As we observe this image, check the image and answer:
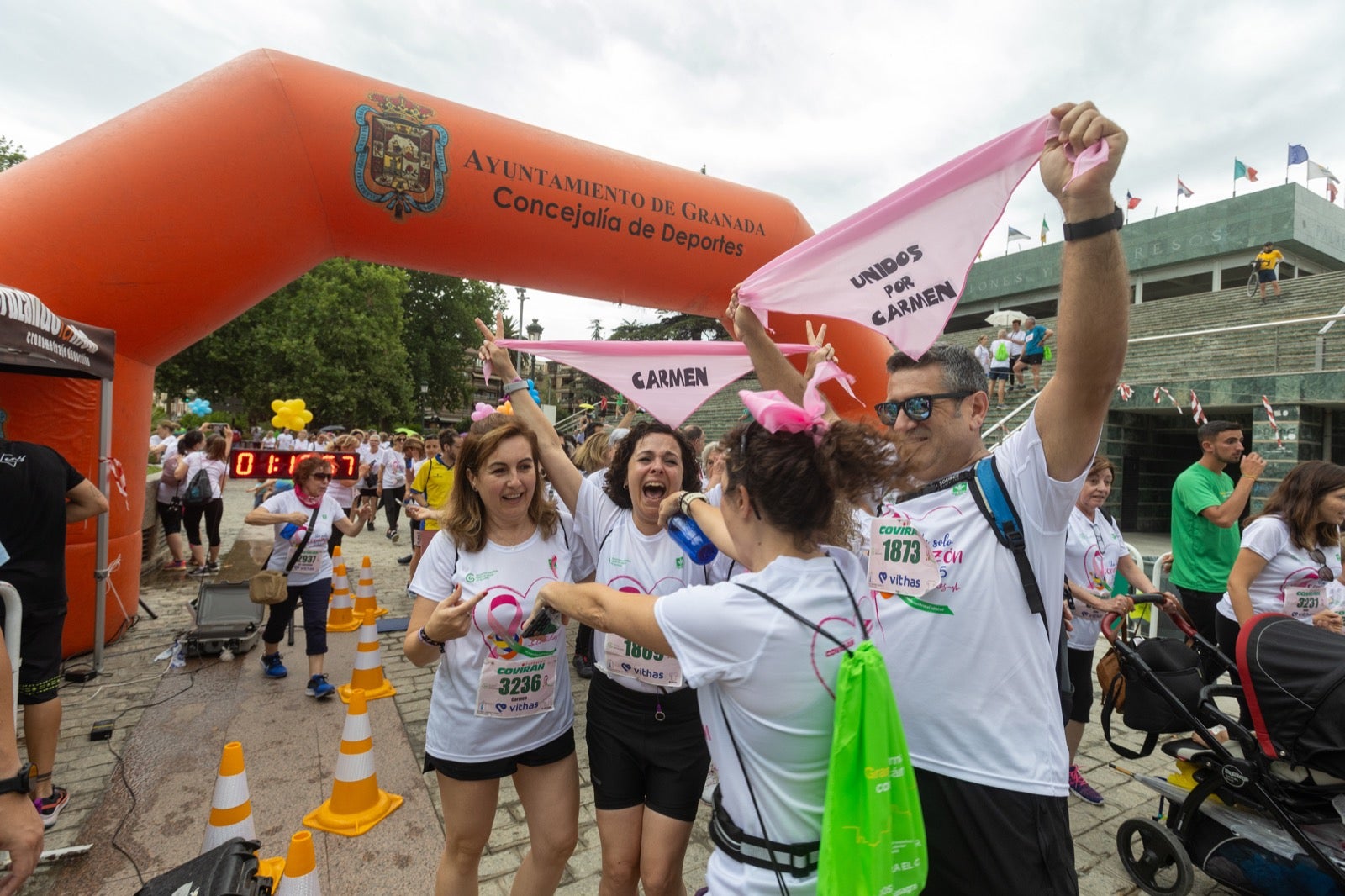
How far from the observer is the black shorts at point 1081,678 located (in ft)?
12.6

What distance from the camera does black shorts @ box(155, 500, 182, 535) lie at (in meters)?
8.92

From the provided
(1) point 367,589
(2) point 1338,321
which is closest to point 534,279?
(1) point 367,589

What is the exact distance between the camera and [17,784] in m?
1.63

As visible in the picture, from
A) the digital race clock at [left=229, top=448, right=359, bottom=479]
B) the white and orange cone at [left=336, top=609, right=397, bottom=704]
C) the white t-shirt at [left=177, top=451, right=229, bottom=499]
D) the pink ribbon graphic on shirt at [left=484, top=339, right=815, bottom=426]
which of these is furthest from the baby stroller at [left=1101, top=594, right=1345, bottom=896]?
the white t-shirt at [left=177, top=451, right=229, bottom=499]

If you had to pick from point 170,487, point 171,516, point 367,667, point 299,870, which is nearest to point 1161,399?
point 367,667

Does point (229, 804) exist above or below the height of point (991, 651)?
below

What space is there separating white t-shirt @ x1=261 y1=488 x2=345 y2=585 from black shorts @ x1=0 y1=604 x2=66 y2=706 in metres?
A: 1.77

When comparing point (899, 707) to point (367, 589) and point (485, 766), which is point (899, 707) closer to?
point (485, 766)

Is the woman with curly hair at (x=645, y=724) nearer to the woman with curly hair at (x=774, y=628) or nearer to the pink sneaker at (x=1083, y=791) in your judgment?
the woman with curly hair at (x=774, y=628)

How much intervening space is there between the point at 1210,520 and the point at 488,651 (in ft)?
16.7

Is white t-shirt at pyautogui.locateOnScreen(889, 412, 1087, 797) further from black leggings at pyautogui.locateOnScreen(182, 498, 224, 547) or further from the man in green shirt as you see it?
black leggings at pyautogui.locateOnScreen(182, 498, 224, 547)

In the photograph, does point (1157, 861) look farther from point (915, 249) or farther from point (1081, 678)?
point (915, 249)

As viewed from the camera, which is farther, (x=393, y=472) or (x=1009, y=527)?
(x=393, y=472)

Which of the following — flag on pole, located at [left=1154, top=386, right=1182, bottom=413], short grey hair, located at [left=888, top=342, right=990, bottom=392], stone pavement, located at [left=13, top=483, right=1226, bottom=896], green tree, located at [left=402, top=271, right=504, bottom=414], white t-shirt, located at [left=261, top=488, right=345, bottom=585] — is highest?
green tree, located at [left=402, top=271, right=504, bottom=414]
